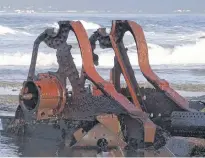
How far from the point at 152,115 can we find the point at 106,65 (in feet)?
66.0

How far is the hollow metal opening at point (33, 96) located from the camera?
11875 mm

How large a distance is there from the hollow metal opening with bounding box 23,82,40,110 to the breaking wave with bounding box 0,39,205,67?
63.3 feet

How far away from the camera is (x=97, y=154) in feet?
35.6

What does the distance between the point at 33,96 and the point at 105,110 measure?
1.29 m

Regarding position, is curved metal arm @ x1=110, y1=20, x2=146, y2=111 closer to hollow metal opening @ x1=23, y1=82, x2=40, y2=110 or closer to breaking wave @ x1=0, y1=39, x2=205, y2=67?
hollow metal opening @ x1=23, y1=82, x2=40, y2=110

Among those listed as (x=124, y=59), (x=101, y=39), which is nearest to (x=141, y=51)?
(x=124, y=59)

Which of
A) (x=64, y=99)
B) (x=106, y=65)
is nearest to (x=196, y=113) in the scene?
(x=64, y=99)

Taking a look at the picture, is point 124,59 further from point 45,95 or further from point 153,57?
point 153,57

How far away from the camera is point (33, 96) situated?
11883mm

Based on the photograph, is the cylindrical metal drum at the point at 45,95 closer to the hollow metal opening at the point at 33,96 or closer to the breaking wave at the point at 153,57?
the hollow metal opening at the point at 33,96

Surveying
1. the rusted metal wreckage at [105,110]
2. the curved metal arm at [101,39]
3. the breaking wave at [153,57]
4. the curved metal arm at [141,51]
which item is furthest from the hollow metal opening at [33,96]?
the breaking wave at [153,57]

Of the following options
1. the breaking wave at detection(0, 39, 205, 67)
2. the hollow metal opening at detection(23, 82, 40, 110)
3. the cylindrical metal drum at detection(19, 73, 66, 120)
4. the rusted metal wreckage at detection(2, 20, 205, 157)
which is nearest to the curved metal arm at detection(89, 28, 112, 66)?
the rusted metal wreckage at detection(2, 20, 205, 157)

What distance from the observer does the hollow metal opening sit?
39.0ft

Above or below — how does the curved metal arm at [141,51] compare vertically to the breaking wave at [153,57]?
above
